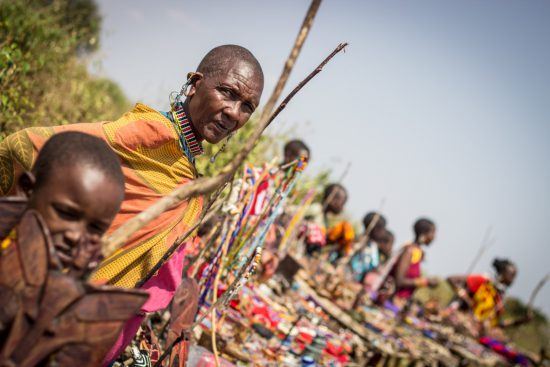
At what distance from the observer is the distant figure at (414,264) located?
25.0 ft

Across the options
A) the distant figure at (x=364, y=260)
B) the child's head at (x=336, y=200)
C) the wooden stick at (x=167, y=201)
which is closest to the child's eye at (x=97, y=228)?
the wooden stick at (x=167, y=201)

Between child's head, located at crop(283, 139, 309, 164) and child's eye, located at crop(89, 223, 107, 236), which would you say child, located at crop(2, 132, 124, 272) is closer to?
child's eye, located at crop(89, 223, 107, 236)

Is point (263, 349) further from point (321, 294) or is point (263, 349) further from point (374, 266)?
point (374, 266)

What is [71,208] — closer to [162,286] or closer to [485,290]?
[162,286]

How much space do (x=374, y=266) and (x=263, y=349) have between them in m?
5.08

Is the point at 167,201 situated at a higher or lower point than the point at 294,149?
lower

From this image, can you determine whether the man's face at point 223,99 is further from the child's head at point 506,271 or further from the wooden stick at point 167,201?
the child's head at point 506,271

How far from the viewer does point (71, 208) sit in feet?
3.61

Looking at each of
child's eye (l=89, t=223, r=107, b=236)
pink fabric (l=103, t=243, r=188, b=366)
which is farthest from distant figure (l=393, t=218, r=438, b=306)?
child's eye (l=89, t=223, r=107, b=236)

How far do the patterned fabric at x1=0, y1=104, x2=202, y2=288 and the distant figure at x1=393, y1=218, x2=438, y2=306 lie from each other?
6327 mm

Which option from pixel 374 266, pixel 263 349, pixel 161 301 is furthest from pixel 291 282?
pixel 161 301

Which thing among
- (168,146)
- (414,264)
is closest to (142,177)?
(168,146)

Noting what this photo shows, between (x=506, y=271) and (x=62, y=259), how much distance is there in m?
10.1

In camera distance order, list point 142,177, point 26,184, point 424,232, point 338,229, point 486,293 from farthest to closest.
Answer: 1. point 486,293
2. point 338,229
3. point 424,232
4. point 142,177
5. point 26,184
